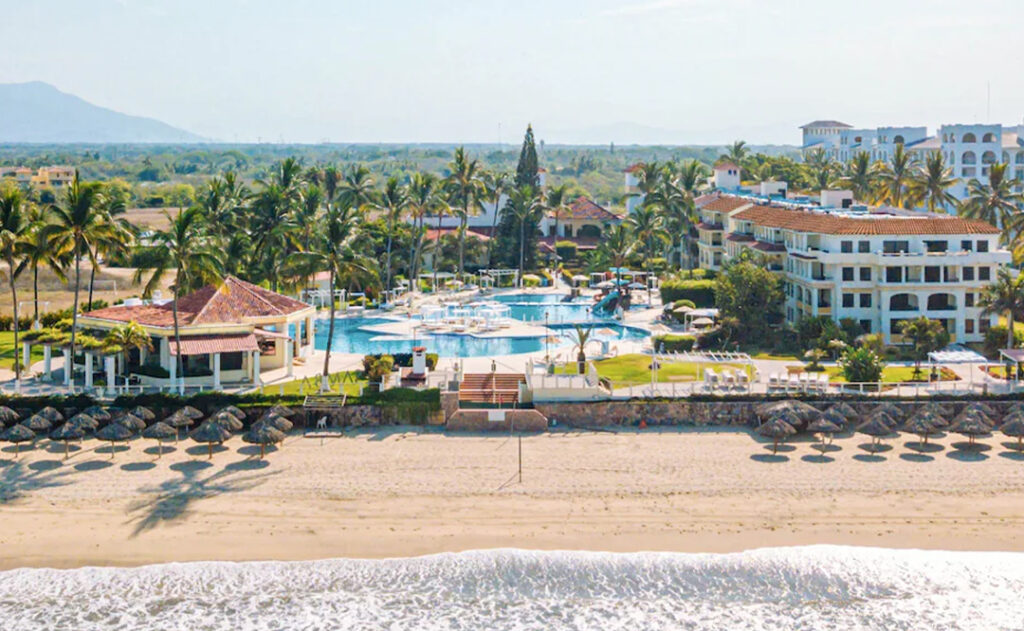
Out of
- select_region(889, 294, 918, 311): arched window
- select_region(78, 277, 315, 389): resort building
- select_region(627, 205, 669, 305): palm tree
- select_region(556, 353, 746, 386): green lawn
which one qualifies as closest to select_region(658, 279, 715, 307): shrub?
select_region(627, 205, 669, 305): palm tree

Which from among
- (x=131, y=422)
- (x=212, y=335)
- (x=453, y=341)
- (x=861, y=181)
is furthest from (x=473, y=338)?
(x=861, y=181)

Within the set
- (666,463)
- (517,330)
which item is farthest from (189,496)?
(517,330)

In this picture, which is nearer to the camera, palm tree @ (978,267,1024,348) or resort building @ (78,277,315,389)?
resort building @ (78,277,315,389)

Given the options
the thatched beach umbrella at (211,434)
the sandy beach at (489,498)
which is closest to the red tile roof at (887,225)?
the sandy beach at (489,498)

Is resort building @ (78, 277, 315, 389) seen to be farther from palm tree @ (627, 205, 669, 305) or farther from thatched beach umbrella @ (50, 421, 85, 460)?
palm tree @ (627, 205, 669, 305)

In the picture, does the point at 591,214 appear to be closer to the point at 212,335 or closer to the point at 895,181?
the point at 895,181

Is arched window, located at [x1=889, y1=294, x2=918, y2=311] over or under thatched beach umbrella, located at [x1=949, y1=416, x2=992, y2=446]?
over
